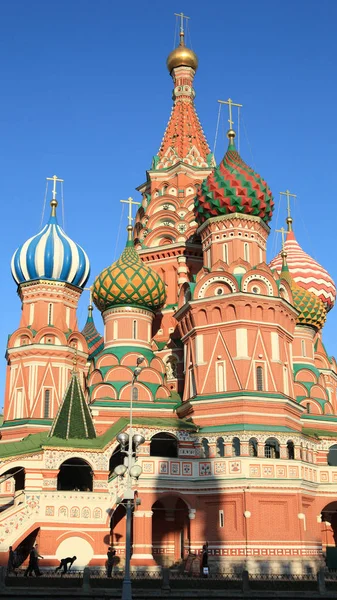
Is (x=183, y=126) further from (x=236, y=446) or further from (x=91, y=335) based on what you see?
(x=236, y=446)

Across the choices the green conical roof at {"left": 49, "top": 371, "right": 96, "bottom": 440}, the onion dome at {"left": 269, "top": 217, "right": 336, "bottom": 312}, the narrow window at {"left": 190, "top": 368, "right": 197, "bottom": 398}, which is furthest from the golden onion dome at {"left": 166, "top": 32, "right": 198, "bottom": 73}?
the green conical roof at {"left": 49, "top": 371, "right": 96, "bottom": 440}

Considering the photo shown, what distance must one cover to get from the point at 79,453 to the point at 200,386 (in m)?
5.15

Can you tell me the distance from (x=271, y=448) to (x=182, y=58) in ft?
72.7

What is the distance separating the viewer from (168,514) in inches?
1064

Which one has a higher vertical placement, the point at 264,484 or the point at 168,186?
the point at 168,186

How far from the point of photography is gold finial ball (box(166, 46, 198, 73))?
39.2 meters

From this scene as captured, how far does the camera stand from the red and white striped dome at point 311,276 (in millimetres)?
37094

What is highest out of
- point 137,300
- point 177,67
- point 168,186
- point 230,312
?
point 177,67

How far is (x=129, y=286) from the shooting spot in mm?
30703

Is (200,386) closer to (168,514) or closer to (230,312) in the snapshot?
(230,312)

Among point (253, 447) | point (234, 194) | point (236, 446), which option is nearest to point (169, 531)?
point (236, 446)

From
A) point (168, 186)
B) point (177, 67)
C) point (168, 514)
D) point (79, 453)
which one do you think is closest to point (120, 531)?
point (168, 514)

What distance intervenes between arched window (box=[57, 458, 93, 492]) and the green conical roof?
1.68m

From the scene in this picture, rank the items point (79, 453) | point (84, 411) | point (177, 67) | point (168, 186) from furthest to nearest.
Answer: point (177, 67) < point (168, 186) < point (84, 411) < point (79, 453)
